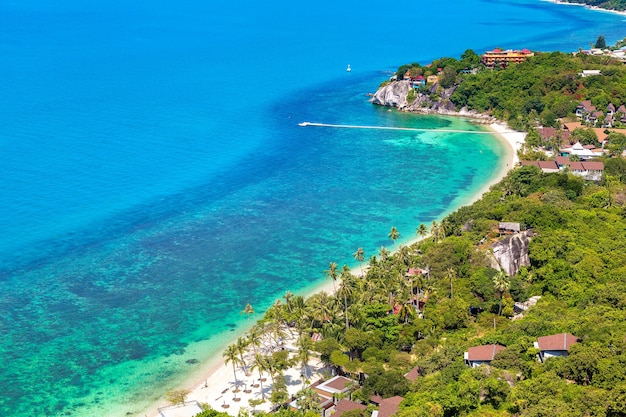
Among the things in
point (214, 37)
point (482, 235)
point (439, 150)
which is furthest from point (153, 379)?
point (214, 37)

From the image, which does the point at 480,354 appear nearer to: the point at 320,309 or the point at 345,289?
the point at 345,289

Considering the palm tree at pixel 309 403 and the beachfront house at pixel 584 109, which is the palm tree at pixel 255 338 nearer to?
the palm tree at pixel 309 403

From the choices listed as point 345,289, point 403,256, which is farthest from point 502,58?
point 345,289

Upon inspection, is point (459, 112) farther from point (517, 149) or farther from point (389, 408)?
point (389, 408)

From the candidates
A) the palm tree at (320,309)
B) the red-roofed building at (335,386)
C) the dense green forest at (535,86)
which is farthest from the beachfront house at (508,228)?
the dense green forest at (535,86)

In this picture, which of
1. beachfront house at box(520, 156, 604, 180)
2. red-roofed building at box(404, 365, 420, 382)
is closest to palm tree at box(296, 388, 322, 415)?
red-roofed building at box(404, 365, 420, 382)

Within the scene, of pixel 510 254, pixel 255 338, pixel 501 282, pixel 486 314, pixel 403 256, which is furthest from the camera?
pixel 510 254

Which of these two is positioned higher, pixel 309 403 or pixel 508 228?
pixel 508 228
